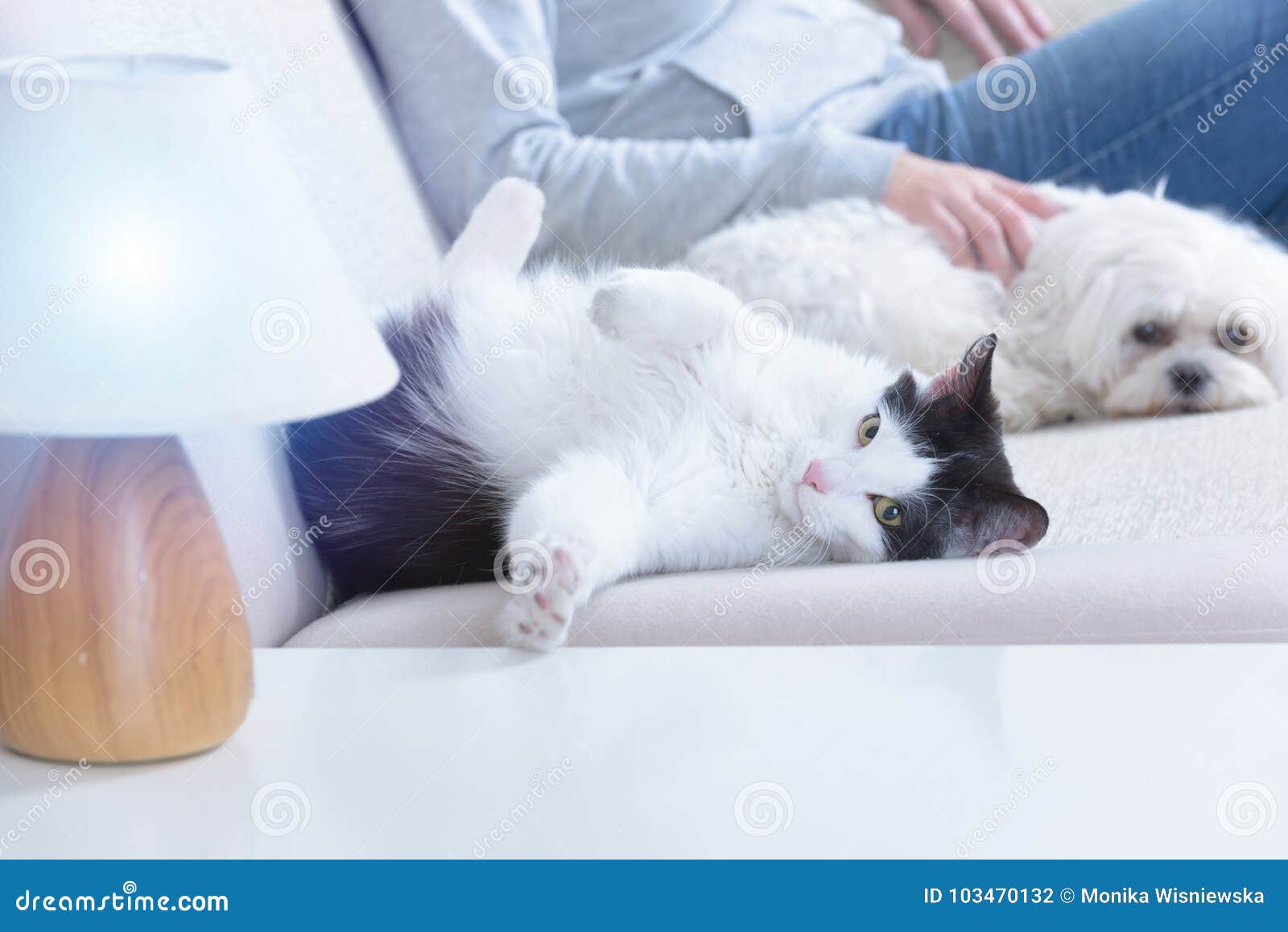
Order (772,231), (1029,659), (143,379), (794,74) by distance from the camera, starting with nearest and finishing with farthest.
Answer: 1. (143,379)
2. (1029,659)
3. (772,231)
4. (794,74)

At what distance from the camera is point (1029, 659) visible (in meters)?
0.91

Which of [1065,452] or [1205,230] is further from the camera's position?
[1205,230]

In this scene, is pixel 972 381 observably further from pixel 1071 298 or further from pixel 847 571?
pixel 1071 298

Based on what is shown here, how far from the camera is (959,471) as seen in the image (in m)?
1.09

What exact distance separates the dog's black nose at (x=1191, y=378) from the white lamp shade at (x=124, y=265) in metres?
1.46

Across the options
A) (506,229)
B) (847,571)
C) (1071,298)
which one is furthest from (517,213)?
(1071,298)

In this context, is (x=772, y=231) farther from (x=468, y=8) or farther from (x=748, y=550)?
(x=748, y=550)

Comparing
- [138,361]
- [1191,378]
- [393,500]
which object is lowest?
[1191,378]

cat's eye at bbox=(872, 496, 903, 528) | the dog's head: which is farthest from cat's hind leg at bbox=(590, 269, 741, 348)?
the dog's head

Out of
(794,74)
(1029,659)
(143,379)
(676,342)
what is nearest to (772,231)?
(794,74)

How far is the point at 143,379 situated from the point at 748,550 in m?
0.59

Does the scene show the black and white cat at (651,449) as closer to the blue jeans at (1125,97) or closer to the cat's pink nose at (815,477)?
the cat's pink nose at (815,477)

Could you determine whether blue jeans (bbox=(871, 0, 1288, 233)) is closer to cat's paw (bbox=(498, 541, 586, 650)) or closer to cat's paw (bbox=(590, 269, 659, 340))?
cat's paw (bbox=(590, 269, 659, 340))

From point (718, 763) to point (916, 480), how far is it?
398mm
